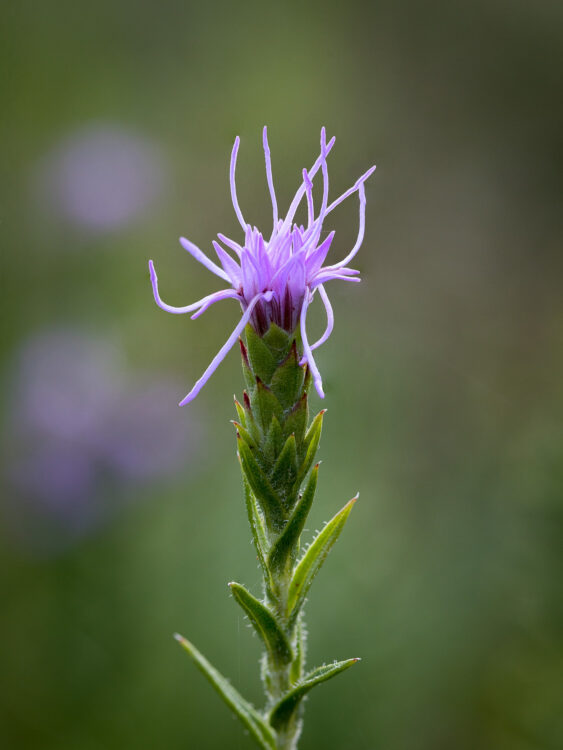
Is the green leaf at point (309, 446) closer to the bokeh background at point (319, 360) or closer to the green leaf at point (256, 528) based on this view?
the green leaf at point (256, 528)

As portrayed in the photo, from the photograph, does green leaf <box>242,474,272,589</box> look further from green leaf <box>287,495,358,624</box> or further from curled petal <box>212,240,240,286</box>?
curled petal <box>212,240,240,286</box>

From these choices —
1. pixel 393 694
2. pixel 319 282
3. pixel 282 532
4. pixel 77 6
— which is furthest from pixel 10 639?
pixel 77 6

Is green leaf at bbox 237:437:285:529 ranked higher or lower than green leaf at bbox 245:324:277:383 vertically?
lower

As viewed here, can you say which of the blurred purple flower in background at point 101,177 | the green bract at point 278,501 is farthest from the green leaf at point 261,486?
the blurred purple flower in background at point 101,177

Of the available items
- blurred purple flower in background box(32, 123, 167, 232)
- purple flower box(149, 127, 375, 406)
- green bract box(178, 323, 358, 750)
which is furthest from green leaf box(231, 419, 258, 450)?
blurred purple flower in background box(32, 123, 167, 232)

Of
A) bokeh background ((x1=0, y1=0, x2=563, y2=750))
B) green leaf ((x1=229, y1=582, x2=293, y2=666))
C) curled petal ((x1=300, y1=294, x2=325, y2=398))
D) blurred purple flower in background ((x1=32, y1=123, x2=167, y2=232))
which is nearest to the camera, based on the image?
curled petal ((x1=300, y1=294, x2=325, y2=398))

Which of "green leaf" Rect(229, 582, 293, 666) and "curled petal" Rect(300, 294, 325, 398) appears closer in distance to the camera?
"curled petal" Rect(300, 294, 325, 398)

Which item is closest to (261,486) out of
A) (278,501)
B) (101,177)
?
(278,501)
